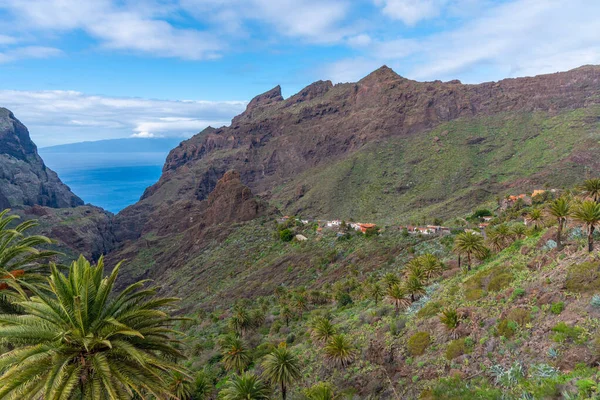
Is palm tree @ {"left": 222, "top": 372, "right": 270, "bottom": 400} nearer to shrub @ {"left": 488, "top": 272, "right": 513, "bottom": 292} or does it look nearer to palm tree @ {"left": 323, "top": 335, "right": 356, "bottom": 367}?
palm tree @ {"left": 323, "top": 335, "right": 356, "bottom": 367}

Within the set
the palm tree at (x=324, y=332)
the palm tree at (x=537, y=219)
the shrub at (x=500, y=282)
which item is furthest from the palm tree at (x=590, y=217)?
the palm tree at (x=324, y=332)

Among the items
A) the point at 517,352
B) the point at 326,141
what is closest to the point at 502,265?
the point at 517,352

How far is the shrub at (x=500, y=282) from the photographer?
20.6 m

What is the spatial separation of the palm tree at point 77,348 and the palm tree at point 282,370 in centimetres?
1197

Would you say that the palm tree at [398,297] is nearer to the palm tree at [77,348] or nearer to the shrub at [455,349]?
the shrub at [455,349]

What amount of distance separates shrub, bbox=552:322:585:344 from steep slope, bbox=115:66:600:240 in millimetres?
81003

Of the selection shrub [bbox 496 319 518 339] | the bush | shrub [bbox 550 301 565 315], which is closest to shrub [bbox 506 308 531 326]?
shrub [bbox 496 319 518 339]

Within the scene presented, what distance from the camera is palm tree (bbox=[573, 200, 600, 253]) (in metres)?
18.6

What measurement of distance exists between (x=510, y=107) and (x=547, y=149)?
41085 millimetres

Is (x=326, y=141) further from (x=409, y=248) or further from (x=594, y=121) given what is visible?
(x=409, y=248)

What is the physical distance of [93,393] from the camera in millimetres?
8148

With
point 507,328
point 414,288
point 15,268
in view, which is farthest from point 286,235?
point 15,268

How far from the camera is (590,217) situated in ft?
61.3

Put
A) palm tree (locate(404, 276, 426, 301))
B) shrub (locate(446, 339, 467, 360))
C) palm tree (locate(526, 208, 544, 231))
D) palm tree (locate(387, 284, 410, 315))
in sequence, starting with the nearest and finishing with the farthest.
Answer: shrub (locate(446, 339, 467, 360)), palm tree (locate(387, 284, 410, 315)), palm tree (locate(404, 276, 426, 301)), palm tree (locate(526, 208, 544, 231))
